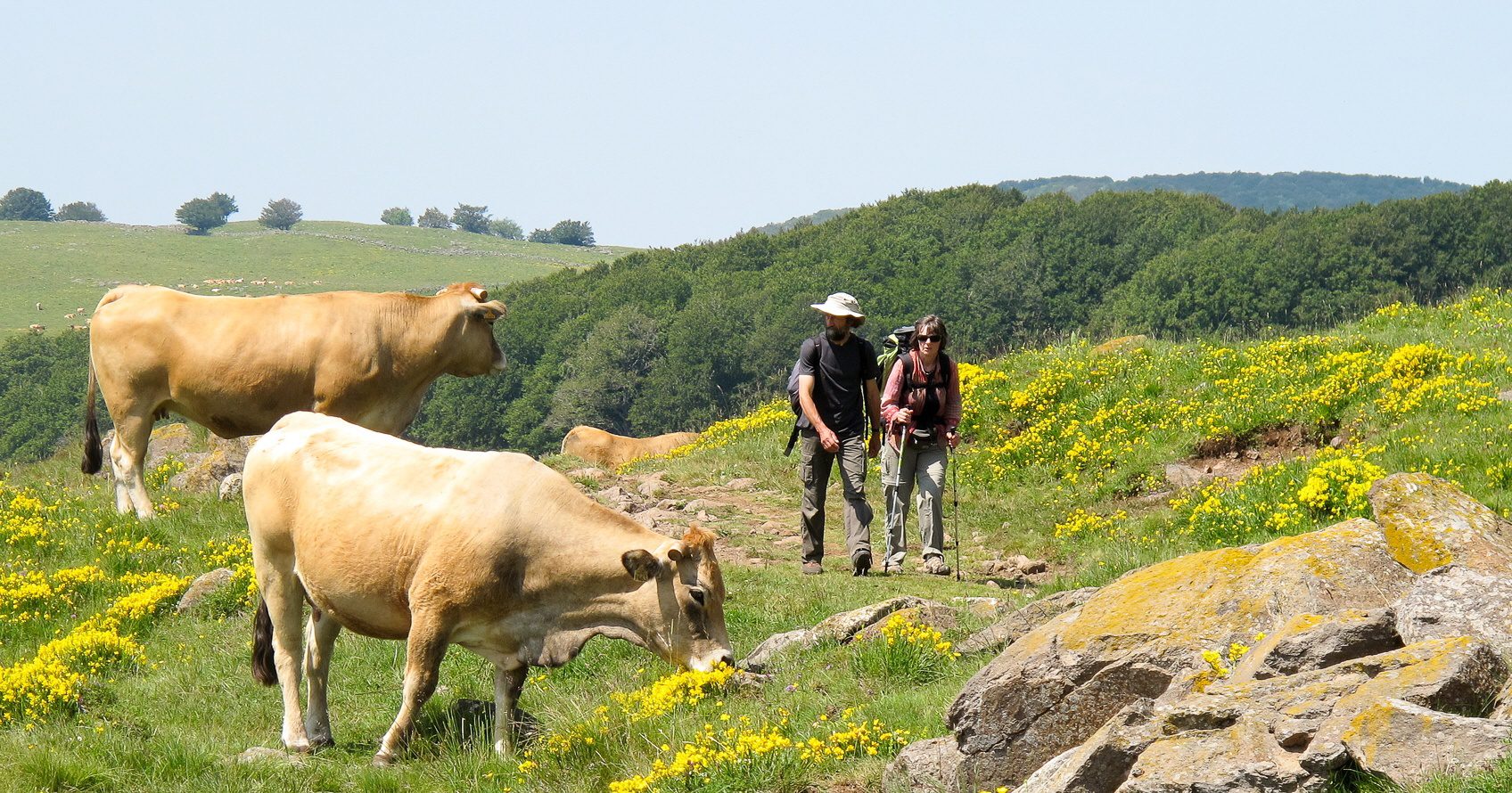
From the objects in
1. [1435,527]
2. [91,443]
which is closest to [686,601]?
[1435,527]

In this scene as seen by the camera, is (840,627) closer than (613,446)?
Yes

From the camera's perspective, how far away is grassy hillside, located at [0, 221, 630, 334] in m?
125

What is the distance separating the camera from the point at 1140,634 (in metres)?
6.29

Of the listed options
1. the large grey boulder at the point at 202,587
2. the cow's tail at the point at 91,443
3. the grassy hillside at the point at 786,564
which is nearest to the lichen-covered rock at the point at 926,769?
the grassy hillside at the point at 786,564

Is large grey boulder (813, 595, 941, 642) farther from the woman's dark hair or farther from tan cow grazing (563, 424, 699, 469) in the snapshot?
tan cow grazing (563, 424, 699, 469)

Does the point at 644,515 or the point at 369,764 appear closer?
the point at 369,764

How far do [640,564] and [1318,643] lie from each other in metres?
3.40

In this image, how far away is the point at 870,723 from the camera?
271 inches

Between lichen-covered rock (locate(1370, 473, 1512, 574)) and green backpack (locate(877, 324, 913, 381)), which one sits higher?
green backpack (locate(877, 324, 913, 381))

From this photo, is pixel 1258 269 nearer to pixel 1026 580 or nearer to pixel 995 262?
pixel 995 262

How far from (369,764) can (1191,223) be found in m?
103

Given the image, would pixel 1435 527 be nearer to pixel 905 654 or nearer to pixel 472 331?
pixel 905 654

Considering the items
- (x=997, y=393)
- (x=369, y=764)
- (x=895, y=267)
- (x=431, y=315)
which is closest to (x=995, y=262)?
(x=895, y=267)

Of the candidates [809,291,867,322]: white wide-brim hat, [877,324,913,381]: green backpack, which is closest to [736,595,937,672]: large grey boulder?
[809,291,867,322]: white wide-brim hat
